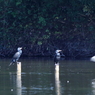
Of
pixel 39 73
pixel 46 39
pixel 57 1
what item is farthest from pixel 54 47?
pixel 39 73

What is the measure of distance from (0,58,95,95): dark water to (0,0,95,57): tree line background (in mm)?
11105

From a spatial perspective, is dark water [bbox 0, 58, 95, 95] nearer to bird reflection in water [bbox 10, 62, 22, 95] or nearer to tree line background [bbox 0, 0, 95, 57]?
bird reflection in water [bbox 10, 62, 22, 95]

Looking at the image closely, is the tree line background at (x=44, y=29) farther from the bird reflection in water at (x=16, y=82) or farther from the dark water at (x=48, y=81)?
the bird reflection in water at (x=16, y=82)

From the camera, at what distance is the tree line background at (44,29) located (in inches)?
1367

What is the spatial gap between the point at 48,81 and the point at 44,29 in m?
18.2

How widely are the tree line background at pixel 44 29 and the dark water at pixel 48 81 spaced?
11105 millimetres

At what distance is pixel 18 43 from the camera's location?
36906 millimetres

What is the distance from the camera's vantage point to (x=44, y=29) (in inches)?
1432

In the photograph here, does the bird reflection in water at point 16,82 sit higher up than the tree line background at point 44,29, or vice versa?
the tree line background at point 44,29

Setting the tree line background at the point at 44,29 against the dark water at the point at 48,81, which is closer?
the dark water at the point at 48,81

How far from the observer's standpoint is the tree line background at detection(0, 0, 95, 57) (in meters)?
34.7

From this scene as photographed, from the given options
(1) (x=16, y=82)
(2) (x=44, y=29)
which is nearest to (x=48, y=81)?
(1) (x=16, y=82)

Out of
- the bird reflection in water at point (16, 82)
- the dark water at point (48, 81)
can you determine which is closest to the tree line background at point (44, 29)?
the dark water at point (48, 81)

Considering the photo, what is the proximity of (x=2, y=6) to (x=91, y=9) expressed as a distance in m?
7.26
